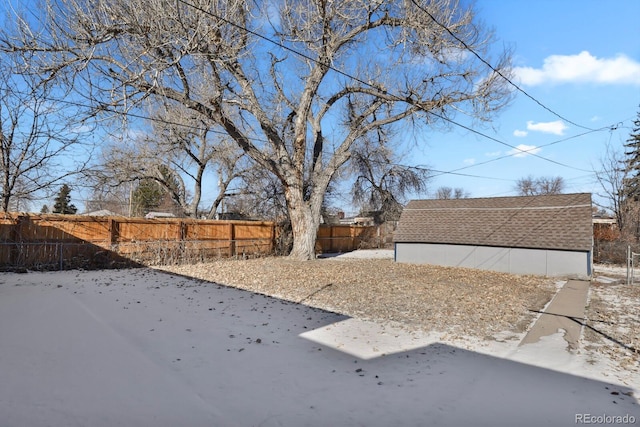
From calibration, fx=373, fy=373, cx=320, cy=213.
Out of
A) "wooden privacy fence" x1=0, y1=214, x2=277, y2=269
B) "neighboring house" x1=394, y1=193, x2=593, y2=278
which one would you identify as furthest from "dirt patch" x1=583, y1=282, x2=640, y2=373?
"wooden privacy fence" x1=0, y1=214, x2=277, y2=269

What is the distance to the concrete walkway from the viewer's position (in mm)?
5895

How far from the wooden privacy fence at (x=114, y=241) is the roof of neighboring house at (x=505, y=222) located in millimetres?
8169

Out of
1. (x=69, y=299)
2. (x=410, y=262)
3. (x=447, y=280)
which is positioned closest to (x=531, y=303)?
(x=447, y=280)

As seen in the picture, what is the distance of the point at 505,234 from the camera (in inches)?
623

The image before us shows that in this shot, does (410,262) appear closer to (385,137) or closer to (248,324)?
(385,137)

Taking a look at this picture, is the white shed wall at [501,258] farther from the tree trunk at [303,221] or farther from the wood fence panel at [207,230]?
the wood fence panel at [207,230]

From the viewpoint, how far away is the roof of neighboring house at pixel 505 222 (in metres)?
14.4

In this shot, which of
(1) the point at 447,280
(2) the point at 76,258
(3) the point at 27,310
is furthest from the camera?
(2) the point at 76,258

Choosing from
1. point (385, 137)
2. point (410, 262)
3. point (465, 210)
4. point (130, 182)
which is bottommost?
point (410, 262)

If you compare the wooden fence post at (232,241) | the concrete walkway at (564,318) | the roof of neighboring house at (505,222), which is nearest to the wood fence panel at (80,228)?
the wooden fence post at (232,241)

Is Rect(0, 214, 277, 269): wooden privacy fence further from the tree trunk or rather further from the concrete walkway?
the concrete walkway

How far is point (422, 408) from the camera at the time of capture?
336cm

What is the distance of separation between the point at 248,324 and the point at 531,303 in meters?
6.68

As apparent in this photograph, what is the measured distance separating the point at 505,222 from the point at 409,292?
9.52 metres
